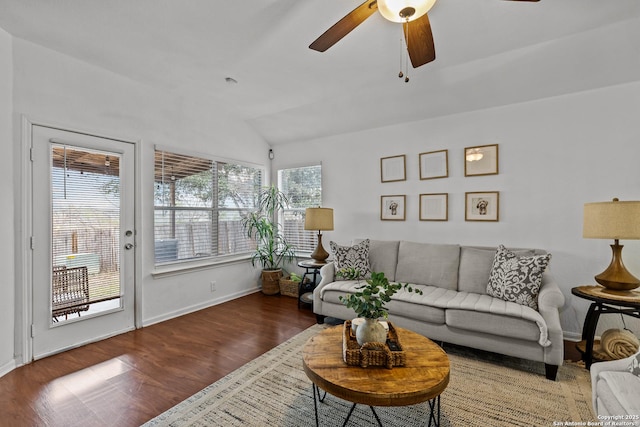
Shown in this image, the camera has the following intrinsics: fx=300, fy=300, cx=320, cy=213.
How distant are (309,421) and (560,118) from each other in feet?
11.6

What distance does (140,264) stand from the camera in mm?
3283

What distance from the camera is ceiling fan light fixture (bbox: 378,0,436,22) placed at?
4.98 ft

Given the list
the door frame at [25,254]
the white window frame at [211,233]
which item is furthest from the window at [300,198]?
the door frame at [25,254]

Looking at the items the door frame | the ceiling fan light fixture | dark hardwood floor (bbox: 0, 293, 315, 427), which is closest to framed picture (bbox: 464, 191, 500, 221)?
dark hardwood floor (bbox: 0, 293, 315, 427)

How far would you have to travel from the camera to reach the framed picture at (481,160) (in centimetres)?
333

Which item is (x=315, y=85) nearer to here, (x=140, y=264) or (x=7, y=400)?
(x=140, y=264)

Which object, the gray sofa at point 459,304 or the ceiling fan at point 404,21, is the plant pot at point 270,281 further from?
the ceiling fan at point 404,21

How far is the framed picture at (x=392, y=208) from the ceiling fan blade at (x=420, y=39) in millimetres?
2144

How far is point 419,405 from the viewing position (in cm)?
192

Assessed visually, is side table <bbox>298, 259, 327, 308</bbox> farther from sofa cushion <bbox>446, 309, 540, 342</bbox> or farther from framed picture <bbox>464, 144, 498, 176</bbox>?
framed picture <bbox>464, 144, 498, 176</bbox>

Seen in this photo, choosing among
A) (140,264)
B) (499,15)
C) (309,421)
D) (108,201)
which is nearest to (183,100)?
(108,201)

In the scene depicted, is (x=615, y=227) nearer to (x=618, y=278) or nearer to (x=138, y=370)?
(x=618, y=278)

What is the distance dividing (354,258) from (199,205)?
7.01 ft

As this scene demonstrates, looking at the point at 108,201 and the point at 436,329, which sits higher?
the point at 108,201
